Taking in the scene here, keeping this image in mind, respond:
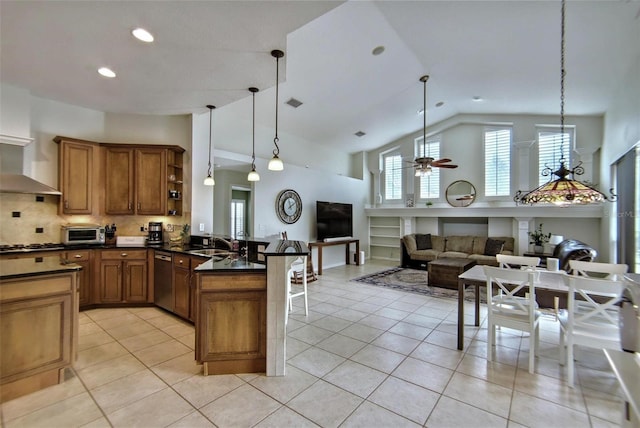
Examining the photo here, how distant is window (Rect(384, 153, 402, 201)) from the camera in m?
8.63

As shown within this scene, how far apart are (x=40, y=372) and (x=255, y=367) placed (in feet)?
5.54

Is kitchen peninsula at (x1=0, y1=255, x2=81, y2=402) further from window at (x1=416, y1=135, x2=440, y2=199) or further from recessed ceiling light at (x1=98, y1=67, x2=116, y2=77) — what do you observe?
window at (x1=416, y1=135, x2=440, y2=199)

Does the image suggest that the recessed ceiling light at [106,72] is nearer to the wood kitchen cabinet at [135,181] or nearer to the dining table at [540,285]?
the wood kitchen cabinet at [135,181]

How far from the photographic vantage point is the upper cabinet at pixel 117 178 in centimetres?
406

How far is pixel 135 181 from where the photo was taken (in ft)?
14.5

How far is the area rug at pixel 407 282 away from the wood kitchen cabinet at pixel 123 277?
3.98m

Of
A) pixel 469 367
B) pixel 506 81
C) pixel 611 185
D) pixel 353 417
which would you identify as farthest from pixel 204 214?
pixel 611 185

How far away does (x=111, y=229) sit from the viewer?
14.4ft

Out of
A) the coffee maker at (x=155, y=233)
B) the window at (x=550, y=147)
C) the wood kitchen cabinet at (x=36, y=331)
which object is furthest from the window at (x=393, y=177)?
the wood kitchen cabinet at (x=36, y=331)

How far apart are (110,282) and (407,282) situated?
17.4ft

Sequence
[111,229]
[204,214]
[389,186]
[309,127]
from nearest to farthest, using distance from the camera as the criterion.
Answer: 1. [111,229]
2. [204,214]
3. [309,127]
4. [389,186]

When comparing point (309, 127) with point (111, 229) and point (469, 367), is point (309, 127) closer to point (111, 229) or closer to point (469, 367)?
point (111, 229)

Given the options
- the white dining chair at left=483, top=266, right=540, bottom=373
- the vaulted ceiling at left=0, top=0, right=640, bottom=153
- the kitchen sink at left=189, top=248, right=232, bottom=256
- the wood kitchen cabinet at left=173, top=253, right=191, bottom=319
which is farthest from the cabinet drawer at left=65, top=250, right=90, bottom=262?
the white dining chair at left=483, top=266, right=540, bottom=373

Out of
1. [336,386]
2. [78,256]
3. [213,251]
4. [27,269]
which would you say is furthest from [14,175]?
[336,386]
